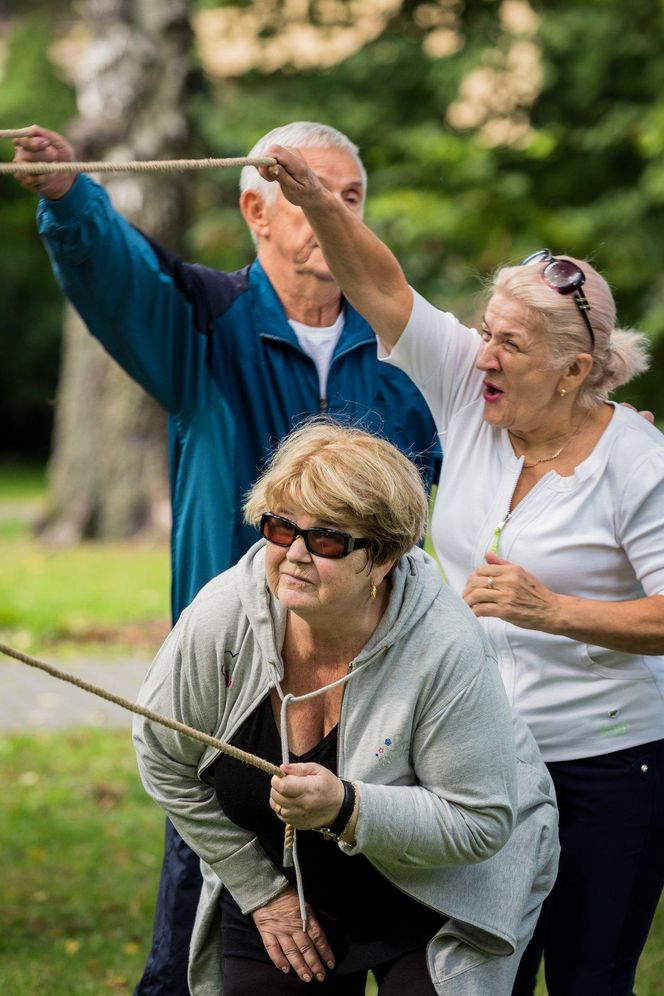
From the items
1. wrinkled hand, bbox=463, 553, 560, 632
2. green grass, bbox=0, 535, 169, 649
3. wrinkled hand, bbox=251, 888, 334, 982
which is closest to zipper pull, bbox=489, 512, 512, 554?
wrinkled hand, bbox=463, 553, 560, 632

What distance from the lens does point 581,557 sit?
2.94 meters

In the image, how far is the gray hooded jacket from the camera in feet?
8.47

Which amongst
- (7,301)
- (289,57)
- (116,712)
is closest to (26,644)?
(116,712)

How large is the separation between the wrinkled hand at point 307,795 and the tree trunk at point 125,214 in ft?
33.1

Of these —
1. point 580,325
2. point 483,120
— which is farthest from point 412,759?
point 483,120

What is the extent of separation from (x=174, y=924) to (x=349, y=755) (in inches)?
42.3

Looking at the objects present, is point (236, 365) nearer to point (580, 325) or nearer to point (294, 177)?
point (294, 177)

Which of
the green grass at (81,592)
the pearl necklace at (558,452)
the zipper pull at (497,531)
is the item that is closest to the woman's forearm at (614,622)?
the zipper pull at (497,531)

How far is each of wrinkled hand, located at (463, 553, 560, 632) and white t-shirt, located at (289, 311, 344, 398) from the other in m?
0.89

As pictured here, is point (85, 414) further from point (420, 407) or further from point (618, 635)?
point (618, 635)

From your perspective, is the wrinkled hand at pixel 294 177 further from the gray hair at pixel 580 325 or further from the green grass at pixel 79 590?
the green grass at pixel 79 590

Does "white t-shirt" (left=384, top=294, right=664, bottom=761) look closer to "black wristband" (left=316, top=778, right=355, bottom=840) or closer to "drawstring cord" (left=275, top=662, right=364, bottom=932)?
"drawstring cord" (left=275, top=662, right=364, bottom=932)

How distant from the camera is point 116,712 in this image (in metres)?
7.79

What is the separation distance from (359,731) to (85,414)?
442 inches
